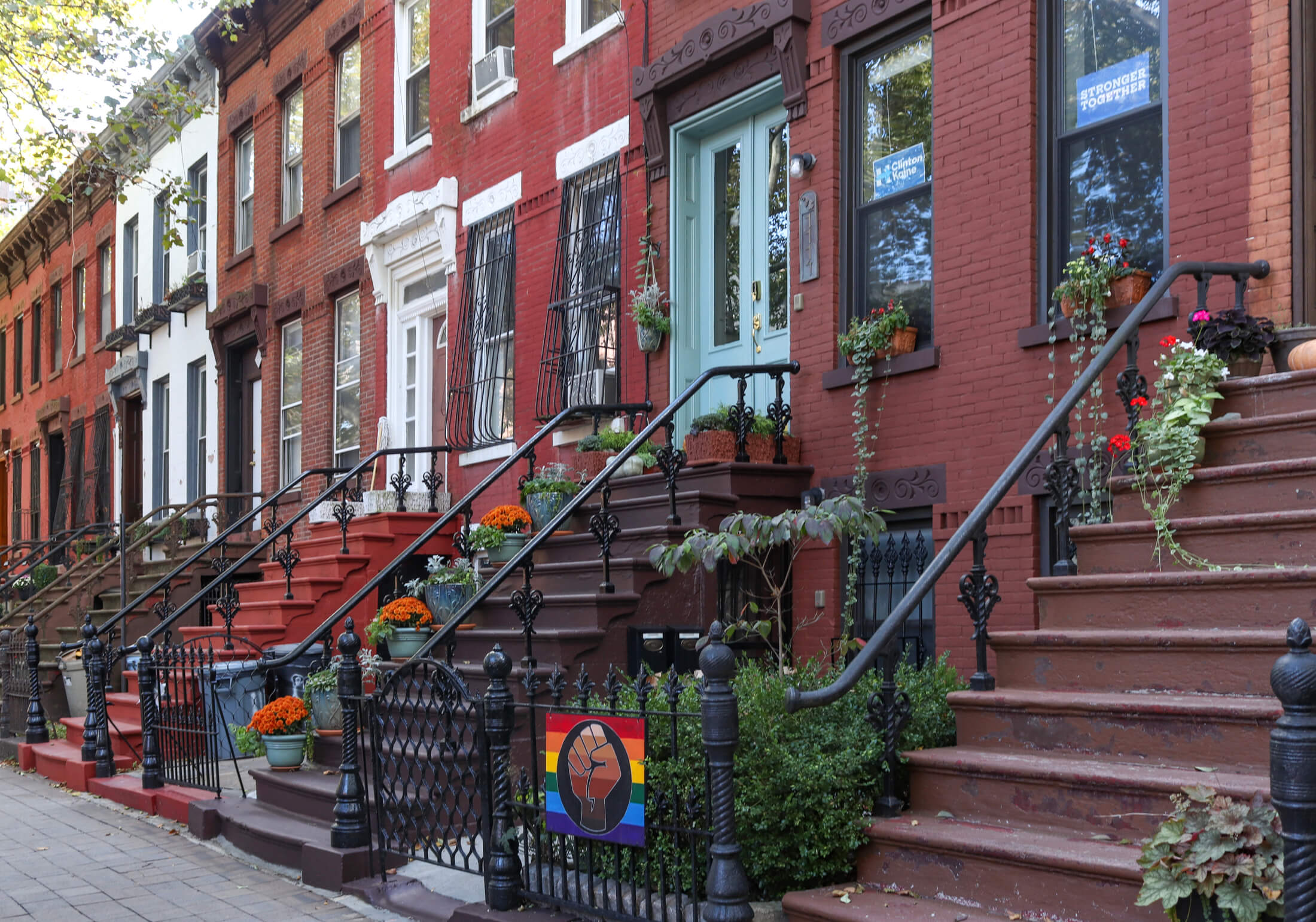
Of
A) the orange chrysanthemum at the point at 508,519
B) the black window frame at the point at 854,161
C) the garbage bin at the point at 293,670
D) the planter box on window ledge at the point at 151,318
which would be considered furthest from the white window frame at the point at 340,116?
the black window frame at the point at 854,161

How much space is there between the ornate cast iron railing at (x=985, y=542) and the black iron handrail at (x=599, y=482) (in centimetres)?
249

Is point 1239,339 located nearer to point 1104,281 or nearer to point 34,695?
point 1104,281

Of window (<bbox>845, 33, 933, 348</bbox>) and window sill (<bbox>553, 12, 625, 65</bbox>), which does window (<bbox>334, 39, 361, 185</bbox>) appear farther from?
window (<bbox>845, 33, 933, 348</bbox>)

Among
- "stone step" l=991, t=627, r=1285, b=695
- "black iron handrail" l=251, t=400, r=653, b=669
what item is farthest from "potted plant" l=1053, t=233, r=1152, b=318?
"black iron handrail" l=251, t=400, r=653, b=669

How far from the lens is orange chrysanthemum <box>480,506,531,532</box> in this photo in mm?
10109

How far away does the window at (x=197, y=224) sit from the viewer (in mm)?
19141

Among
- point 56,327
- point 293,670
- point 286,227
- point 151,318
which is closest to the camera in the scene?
Result: point 293,670

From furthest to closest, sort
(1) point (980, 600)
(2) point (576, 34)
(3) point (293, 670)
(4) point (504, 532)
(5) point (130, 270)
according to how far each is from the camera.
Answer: (5) point (130, 270), (2) point (576, 34), (3) point (293, 670), (4) point (504, 532), (1) point (980, 600)

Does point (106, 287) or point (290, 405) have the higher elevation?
point (106, 287)

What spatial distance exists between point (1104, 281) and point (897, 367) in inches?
62.4

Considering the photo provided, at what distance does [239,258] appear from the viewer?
17.7 meters

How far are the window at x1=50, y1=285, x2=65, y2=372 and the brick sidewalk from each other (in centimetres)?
→ 1855

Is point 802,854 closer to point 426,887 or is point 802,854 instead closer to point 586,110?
point 426,887

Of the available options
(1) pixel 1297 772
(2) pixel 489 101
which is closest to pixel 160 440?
(2) pixel 489 101
